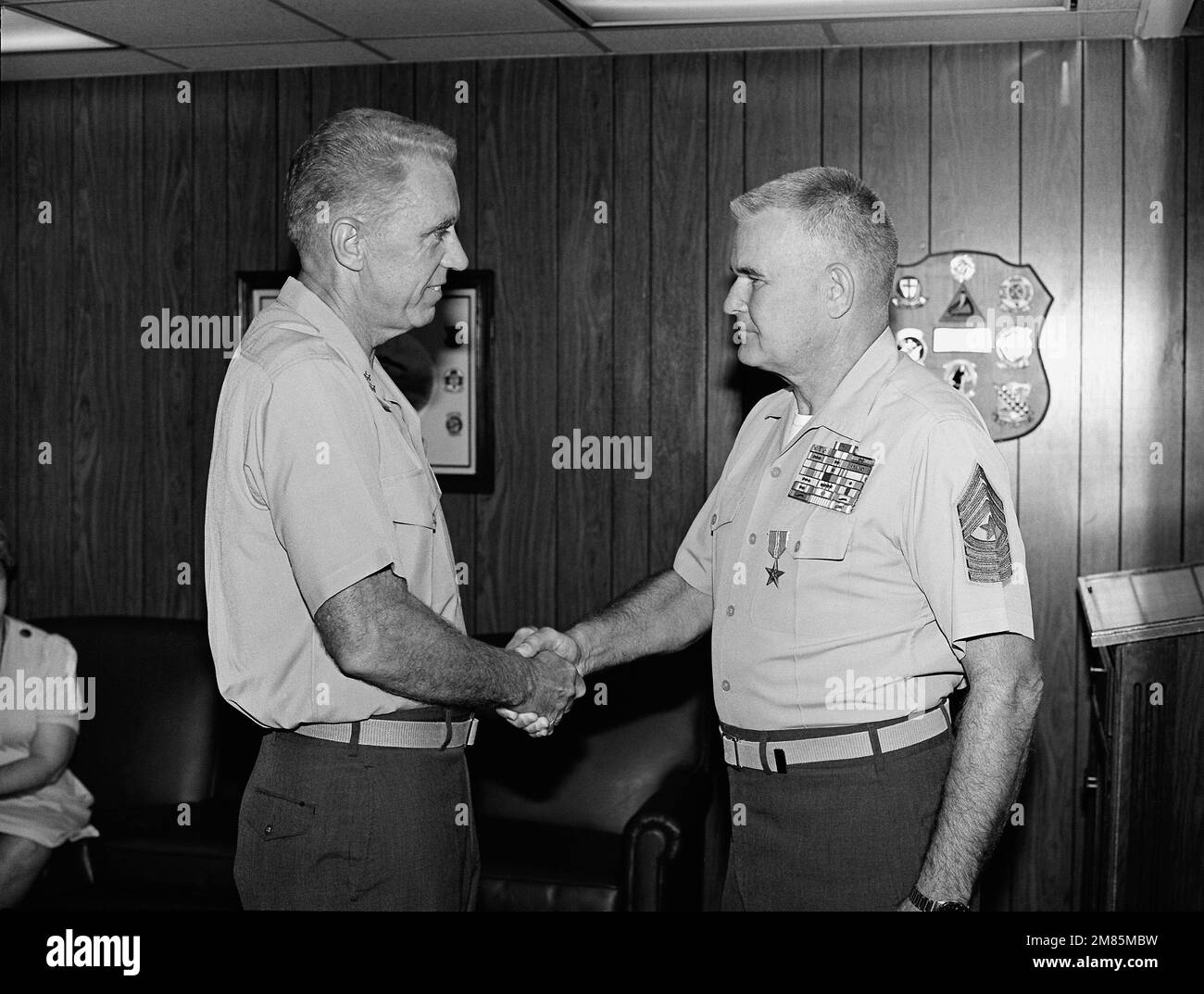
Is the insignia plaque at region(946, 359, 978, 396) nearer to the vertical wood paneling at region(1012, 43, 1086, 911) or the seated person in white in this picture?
the vertical wood paneling at region(1012, 43, 1086, 911)

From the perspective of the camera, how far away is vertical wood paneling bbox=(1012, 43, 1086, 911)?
384 cm

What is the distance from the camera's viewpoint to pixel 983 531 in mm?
2043

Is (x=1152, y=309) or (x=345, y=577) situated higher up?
(x=1152, y=309)

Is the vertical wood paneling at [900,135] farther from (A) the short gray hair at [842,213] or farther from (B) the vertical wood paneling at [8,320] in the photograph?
(B) the vertical wood paneling at [8,320]

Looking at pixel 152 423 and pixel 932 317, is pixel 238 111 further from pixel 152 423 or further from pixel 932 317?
pixel 932 317

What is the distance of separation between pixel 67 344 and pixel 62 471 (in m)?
0.44

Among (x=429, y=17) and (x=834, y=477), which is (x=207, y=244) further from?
(x=834, y=477)

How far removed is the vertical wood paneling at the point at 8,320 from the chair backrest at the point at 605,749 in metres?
1.91

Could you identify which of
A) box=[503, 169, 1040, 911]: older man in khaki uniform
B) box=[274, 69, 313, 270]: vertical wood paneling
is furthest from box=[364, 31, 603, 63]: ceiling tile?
box=[503, 169, 1040, 911]: older man in khaki uniform

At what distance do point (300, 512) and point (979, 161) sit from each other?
264 centimetres

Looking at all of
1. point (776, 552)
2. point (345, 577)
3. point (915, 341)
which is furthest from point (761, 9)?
point (345, 577)

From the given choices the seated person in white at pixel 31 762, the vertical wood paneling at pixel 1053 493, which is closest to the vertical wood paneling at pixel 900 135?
the vertical wood paneling at pixel 1053 493

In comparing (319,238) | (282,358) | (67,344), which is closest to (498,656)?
(282,358)

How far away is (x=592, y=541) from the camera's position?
13.9ft
